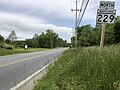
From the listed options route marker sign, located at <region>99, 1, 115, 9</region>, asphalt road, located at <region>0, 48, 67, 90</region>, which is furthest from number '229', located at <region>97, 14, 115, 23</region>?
asphalt road, located at <region>0, 48, 67, 90</region>

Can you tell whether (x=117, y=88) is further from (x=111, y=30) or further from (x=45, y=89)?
Answer: (x=111, y=30)

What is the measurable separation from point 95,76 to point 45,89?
3048mm

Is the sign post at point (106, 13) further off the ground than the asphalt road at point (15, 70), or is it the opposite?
the sign post at point (106, 13)

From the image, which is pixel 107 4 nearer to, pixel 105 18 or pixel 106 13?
pixel 106 13

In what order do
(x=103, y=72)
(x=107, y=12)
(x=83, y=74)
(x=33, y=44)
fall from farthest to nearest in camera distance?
(x=33, y=44)
(x=107, y=12)
(x=83, y=74)
(x=103, y=72)

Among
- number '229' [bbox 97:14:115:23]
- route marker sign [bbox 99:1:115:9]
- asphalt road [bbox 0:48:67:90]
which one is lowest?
asphalt road [bbox 0:48:67:90]

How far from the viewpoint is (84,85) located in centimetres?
745

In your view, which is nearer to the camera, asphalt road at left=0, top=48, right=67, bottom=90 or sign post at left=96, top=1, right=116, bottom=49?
asphalt road at left=0, top=48, right=67, bottom=90

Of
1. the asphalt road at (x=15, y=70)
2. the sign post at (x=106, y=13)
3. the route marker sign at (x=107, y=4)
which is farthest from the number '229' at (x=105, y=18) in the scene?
the asphalt road at (x=15, y=70)

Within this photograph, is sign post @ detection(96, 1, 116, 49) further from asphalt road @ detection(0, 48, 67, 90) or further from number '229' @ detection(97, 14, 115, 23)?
asphalt road @ detection(0, 48, 67, 90)

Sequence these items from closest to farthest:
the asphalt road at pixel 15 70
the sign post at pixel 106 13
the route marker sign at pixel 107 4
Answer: the asphalt road at pixel 15 70, the sign post at pixel 106 13, the route marker sign at pixel 107 4

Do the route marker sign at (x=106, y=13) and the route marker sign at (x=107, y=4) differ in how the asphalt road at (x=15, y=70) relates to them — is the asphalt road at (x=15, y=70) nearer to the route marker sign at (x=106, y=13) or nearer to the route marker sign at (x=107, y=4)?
the route marker sign at (x=106, y=13)

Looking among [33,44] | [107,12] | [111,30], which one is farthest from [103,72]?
[33,44]

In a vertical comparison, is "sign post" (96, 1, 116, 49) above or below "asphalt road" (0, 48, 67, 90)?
above
